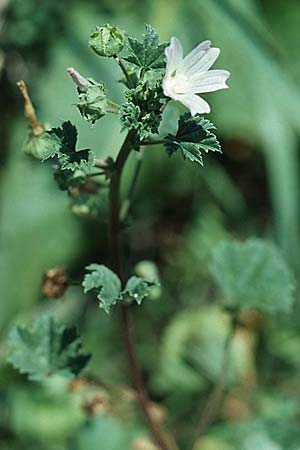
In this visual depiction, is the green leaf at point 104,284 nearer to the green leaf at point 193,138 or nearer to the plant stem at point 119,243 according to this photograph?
the plant stem at point 119,243

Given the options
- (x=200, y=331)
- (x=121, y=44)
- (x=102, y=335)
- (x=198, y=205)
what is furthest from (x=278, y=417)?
(x=121, y=44)

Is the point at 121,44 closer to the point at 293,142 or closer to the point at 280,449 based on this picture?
the point at 280,449

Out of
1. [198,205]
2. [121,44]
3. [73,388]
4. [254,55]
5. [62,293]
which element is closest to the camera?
[121,44]

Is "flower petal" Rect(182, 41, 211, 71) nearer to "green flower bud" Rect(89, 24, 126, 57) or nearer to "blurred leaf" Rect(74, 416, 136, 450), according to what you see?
"green flower bud" Rect(89, 24, 126, 57)

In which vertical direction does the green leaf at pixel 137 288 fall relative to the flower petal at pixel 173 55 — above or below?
below

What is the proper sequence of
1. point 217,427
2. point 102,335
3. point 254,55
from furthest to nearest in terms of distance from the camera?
point 102,335, point 254,55, point 217,427

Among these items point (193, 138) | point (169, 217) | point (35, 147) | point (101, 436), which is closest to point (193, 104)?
point (193, 138)

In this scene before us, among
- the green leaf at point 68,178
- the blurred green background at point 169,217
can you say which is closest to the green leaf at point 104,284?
the green leaf at point 68,178
